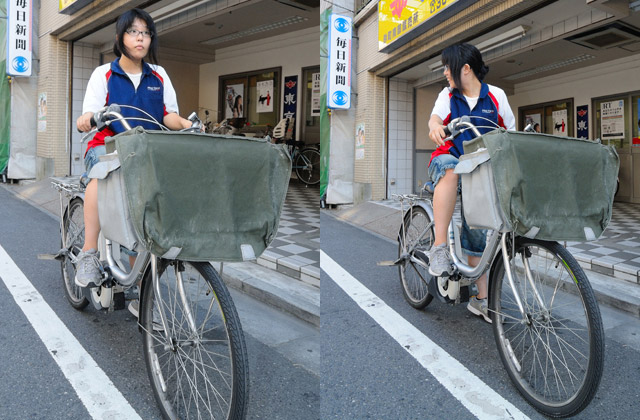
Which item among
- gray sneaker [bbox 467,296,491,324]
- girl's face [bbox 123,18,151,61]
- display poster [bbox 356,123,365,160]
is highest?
display poster [bbox 356,123,365,160]

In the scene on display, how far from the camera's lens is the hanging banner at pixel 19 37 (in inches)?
457

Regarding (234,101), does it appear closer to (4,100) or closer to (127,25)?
(4,100)

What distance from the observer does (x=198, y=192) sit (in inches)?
73.9

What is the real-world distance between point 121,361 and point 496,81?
47.3ft

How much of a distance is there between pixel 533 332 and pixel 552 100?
1351cm

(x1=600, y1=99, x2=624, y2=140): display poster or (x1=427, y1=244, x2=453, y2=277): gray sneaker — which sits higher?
(x1=600, y1=99, x2=624, y2=140): display poster

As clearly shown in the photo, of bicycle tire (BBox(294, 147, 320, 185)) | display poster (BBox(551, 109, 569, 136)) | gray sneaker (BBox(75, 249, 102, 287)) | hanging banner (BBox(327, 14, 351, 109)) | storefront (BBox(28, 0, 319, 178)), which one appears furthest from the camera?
display poster (BBox(551, 109, 569, 136))

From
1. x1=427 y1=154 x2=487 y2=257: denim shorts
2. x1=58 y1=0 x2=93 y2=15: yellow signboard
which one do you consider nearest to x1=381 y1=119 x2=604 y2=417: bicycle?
x1=427 y1=154 x2=487 y2=257: denim shorts

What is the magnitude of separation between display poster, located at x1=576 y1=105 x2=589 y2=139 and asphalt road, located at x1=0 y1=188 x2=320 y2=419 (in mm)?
12295

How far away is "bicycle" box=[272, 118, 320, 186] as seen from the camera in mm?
13328

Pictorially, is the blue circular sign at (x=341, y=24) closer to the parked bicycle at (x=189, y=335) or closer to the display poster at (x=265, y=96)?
the display poster at (x=265, y=96)

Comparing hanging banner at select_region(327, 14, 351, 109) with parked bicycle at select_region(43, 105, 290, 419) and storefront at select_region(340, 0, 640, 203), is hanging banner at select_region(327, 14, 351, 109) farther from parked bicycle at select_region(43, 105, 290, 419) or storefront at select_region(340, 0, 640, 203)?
parked bicycle at select_region(43, 105, 290, 419)

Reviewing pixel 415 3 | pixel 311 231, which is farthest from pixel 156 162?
pixel 415 3

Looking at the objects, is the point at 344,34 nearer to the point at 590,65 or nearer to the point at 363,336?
the point at 590,65
